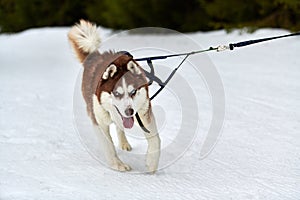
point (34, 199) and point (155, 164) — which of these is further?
point (155, 164)

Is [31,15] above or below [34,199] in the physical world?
above

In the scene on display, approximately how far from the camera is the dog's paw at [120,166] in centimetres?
361

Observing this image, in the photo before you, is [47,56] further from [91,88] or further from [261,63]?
[91,88]

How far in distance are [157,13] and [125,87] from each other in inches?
365

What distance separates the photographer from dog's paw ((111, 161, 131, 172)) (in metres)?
3.61

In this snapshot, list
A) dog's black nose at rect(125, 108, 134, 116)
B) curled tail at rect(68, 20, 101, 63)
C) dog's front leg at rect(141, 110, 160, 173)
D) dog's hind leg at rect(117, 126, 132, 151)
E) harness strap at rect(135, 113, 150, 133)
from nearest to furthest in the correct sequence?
dog's black nose at rect(125, 108, 134, 116)
harness strap at rect(135, 113, 150, 133)
dog's front leg at rect(141, 110, 160, 173)
curled tail at rect(68, 20, 101, 63)
dog's hind leg at rect(117, 126, 132, 151)

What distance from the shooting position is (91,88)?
11.7 feet

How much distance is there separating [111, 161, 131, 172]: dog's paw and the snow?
2.1 inches

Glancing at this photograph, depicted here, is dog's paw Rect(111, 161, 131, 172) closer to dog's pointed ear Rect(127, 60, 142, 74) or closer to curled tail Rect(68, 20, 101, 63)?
dog's pointed ear Rect(127, 60, 142, 74)

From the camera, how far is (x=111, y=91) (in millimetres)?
3244

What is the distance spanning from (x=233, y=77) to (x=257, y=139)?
106 inches

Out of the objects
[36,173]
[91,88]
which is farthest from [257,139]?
[36,173]

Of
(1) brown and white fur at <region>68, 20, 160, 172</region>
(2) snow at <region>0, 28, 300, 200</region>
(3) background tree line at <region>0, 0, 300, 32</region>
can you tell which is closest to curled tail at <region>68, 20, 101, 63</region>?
(1) brown and white fur at <region>68, 20, 160, 172</region>

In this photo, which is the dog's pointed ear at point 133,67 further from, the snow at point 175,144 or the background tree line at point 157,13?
the background tree line at point 157,13
